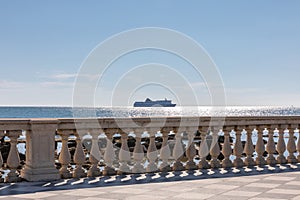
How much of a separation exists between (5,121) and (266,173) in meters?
5.22

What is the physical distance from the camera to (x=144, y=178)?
8305 mm

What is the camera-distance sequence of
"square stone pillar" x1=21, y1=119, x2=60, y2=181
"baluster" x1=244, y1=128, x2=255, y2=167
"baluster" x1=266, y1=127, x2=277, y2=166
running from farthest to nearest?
"baluster" x1=266, y1=127, x2=277, y2=166 → "baluster" x1=244, y1=128, x2=255, y2=167 → "square stone pillar" x1=21, y1=119, x2=60, y2=181

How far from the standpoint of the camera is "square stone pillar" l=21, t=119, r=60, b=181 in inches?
311

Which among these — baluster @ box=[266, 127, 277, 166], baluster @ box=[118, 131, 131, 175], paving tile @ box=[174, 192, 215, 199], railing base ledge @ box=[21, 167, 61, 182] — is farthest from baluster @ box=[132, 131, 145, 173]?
baluster @ box=[266, 127, 277, 166]

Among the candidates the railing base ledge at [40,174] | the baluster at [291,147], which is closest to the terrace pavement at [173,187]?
the railing base ledge at [40,174]

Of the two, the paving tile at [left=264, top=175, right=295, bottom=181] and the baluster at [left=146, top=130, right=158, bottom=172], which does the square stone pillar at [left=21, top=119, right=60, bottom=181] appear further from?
the paving tile at [left=264, top=175, right=295, bottom=181]

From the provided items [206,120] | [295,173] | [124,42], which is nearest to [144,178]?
[206,120]

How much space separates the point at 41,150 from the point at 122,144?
1.51 meters

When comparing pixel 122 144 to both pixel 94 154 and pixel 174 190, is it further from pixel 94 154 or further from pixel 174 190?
pixel 174 190

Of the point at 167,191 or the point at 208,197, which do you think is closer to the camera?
the point at 208,197

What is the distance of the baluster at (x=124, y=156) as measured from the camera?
27.4 feet

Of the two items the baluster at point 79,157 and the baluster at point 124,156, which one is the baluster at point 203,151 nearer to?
the baluster at point 124,156

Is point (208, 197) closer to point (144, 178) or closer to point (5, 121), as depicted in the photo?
point (144, 178)

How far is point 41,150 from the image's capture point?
7.96 metres
